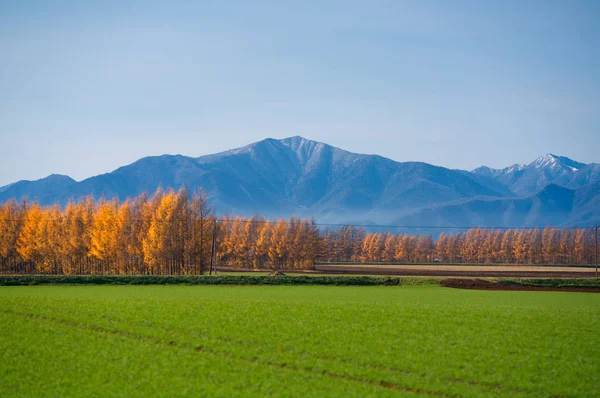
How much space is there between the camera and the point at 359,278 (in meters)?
69.4

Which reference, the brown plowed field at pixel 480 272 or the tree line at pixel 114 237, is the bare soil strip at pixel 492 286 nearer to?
the brown plowed field at pixel 480 272

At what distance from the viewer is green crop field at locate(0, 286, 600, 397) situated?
19938mm

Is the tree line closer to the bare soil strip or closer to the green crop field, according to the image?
the bare soil strip

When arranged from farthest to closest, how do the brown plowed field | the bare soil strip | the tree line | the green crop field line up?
the tree line < the brown plowed field < the bare soil strip < the green crop field

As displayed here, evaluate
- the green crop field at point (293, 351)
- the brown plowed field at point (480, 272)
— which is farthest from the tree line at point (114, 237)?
the green crop field at point (293, 351)

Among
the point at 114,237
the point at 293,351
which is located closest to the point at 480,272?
the point at 114,237

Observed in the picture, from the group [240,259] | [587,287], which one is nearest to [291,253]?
[240,259]

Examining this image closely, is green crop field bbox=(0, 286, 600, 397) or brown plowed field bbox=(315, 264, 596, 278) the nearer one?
green crop field bbox=(0, 286, 600, 397)

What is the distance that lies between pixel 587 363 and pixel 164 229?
74.5 metres

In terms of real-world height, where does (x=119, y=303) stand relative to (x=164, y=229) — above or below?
below

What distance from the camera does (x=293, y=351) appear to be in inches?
953

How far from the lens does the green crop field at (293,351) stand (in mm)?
19938

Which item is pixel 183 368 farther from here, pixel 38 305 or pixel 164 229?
pixel 164 229

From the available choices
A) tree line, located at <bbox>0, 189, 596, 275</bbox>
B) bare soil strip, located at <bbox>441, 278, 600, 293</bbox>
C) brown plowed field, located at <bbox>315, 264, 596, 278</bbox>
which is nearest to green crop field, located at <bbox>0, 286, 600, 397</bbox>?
bare soil strip, located at <bbox>441, 278, 600, 293</bbox>
